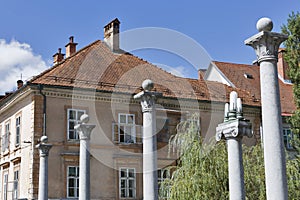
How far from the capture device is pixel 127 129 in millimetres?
29078

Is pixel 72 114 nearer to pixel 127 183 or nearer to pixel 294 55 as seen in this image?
pixel 127 183

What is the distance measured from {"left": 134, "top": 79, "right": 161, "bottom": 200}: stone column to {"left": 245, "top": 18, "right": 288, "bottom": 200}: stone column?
12.9 feet

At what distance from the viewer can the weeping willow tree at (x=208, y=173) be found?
1777cm

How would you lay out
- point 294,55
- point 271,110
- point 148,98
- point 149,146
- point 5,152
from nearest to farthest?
1. point 271,110
2. point 149,146
3. point 148,98
4. point 294,55
5. point 5,152

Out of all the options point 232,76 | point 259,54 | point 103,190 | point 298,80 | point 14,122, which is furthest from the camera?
point 232,76

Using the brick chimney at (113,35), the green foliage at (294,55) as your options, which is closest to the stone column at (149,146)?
the green foliage at (294,55)

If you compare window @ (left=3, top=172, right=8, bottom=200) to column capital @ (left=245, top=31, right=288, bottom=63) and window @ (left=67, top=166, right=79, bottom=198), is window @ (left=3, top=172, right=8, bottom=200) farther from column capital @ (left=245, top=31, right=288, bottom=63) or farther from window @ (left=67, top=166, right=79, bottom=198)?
column capital @ (left=245, top=31, right=288, bottom=63)

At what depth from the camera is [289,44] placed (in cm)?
2330

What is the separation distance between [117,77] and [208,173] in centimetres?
1301

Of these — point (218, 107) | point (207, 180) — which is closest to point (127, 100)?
point (218, 107)

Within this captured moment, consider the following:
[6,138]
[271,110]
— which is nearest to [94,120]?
[6,138]

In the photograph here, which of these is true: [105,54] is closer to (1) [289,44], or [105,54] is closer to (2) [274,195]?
(1) [289,44]

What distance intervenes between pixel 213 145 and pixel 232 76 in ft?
68.7

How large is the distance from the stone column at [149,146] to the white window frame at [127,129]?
15.0m
